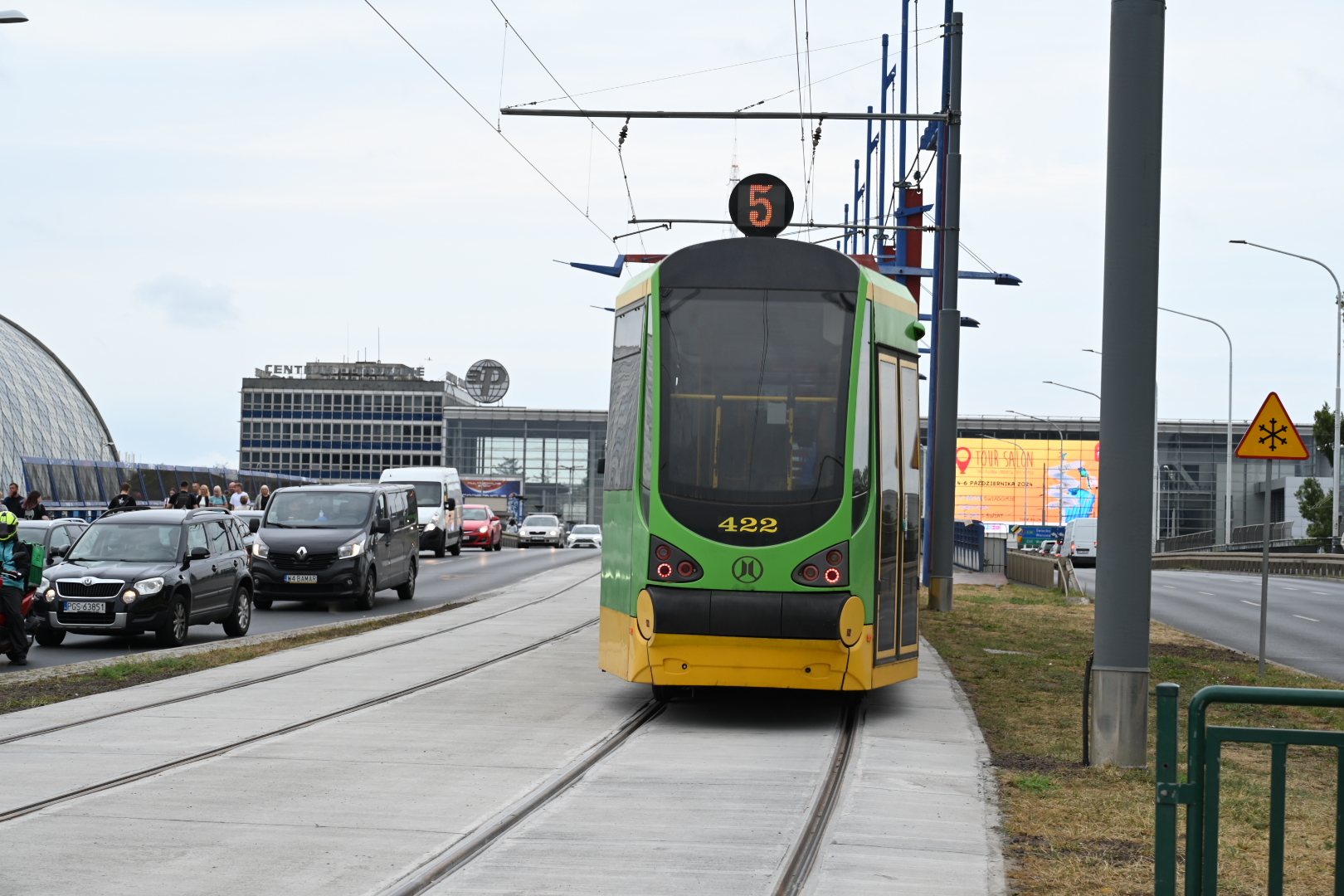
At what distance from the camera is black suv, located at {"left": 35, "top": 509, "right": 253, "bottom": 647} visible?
18938 mm

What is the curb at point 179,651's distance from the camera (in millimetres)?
15356

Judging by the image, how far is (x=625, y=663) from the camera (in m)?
12.1

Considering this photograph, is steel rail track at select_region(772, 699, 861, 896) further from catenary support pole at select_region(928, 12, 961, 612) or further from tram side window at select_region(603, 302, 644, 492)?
catenary support pole at select_region(928, 12, 961, 612)

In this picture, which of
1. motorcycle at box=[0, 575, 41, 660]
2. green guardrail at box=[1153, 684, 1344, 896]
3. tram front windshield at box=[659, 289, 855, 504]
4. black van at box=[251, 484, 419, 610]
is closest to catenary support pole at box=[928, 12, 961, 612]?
black van at box=[251, 484, 419, 610]

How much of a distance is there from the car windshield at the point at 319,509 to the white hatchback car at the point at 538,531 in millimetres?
38878

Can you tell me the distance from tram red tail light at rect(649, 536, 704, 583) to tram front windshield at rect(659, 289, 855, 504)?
16.5 inches

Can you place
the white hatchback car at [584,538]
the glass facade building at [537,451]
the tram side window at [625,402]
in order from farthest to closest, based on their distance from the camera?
the glass facade building at [537,451] → the white hatchback car at [584,538] → the tram side window at [625,402]

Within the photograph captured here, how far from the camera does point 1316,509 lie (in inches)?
2675

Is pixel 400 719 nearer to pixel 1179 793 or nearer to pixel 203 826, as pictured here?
pixel 203 826

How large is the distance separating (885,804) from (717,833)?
131 cm

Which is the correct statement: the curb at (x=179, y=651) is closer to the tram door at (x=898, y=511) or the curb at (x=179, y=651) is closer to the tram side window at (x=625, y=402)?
the tram side window at (x=625, y=402)

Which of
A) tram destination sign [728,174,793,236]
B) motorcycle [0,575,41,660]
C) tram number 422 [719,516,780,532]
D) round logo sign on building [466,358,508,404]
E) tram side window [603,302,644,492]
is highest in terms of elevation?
round logo sign on building [466,358,508,404]

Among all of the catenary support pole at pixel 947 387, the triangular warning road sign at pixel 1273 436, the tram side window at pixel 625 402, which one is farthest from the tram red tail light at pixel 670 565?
the catenary support pole at pixel 947 387

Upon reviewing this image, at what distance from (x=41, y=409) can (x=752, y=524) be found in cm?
9333
